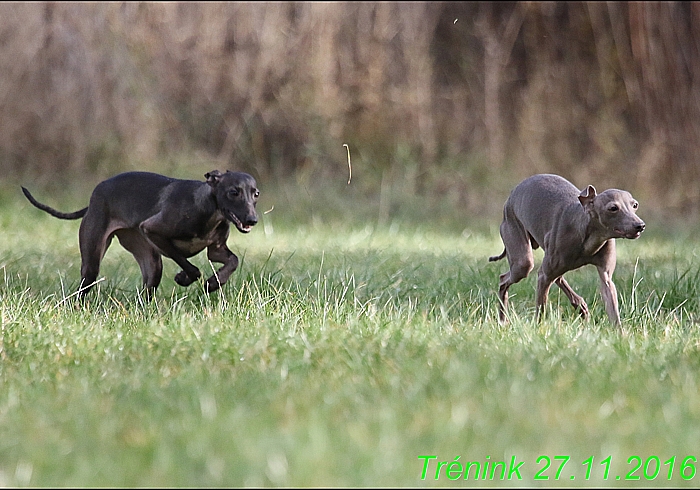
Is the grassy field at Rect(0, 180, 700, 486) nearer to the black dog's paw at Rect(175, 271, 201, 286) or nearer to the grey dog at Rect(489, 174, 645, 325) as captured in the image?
the black dog's paw at Rect(175, 271, 201, 286)

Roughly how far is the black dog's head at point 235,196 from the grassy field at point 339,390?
408 mm

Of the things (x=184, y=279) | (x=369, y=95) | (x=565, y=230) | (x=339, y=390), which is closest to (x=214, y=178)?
(x=184, y=279)

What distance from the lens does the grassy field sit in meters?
2.66

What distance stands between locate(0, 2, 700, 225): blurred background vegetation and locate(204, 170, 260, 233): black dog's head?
5.71 metres

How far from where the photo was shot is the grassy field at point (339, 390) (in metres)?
2.66

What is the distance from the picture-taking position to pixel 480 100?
12648 millimetres

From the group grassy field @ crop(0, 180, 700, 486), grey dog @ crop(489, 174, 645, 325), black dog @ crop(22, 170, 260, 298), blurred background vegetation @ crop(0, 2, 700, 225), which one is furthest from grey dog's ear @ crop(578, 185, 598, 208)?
blurred background vegetation @ crop(0, 2, 700, 225)

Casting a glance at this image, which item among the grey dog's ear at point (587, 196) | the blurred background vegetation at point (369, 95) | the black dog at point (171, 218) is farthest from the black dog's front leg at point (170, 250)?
the blurred background vegetation at point (369, 95)

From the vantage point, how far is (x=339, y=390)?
11.0 feet

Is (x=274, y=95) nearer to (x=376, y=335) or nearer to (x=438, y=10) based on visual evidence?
(x=438, y=10)

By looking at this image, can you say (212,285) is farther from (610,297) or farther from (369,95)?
(369,95)

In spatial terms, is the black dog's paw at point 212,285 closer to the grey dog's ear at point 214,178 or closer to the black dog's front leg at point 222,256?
the black dog's front leg at point 222,256

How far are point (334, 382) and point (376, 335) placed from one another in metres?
0.73

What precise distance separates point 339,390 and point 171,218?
99.4 inches
